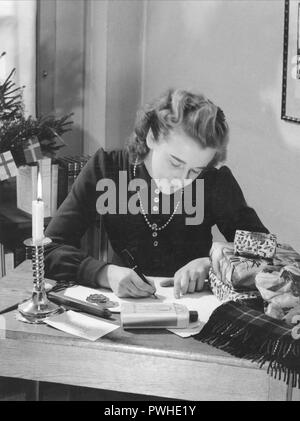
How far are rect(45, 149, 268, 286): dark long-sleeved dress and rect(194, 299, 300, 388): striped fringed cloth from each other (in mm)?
578

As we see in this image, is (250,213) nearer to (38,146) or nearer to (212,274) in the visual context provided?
(212,274)

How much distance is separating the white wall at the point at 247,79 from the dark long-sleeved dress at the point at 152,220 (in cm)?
19

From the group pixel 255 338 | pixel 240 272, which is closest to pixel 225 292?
pixel 240 272

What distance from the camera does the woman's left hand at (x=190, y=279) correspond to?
1.90 m

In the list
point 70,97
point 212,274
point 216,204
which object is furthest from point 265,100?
point 70,97

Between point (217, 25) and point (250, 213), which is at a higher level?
point (217, 25)

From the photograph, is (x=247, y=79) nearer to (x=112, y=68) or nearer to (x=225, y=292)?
(x=112, y=68)

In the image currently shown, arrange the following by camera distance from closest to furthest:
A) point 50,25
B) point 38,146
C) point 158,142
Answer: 1. point 158,142
2. point 38,146
3. point 50,25

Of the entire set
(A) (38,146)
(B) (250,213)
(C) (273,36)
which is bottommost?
(B) (250,213)

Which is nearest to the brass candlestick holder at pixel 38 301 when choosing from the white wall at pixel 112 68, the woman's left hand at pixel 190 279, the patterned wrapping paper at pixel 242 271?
the woman's left hand at pixel 190 279

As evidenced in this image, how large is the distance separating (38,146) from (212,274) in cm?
108

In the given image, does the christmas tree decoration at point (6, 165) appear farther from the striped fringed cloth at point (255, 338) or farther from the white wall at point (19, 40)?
the striped fringed cloth at point (255, 338)

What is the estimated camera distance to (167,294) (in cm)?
191

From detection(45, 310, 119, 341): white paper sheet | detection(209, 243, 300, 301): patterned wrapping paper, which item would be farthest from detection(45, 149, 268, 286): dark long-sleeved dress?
detection(45, 310, 119, 341): white paper sheet
